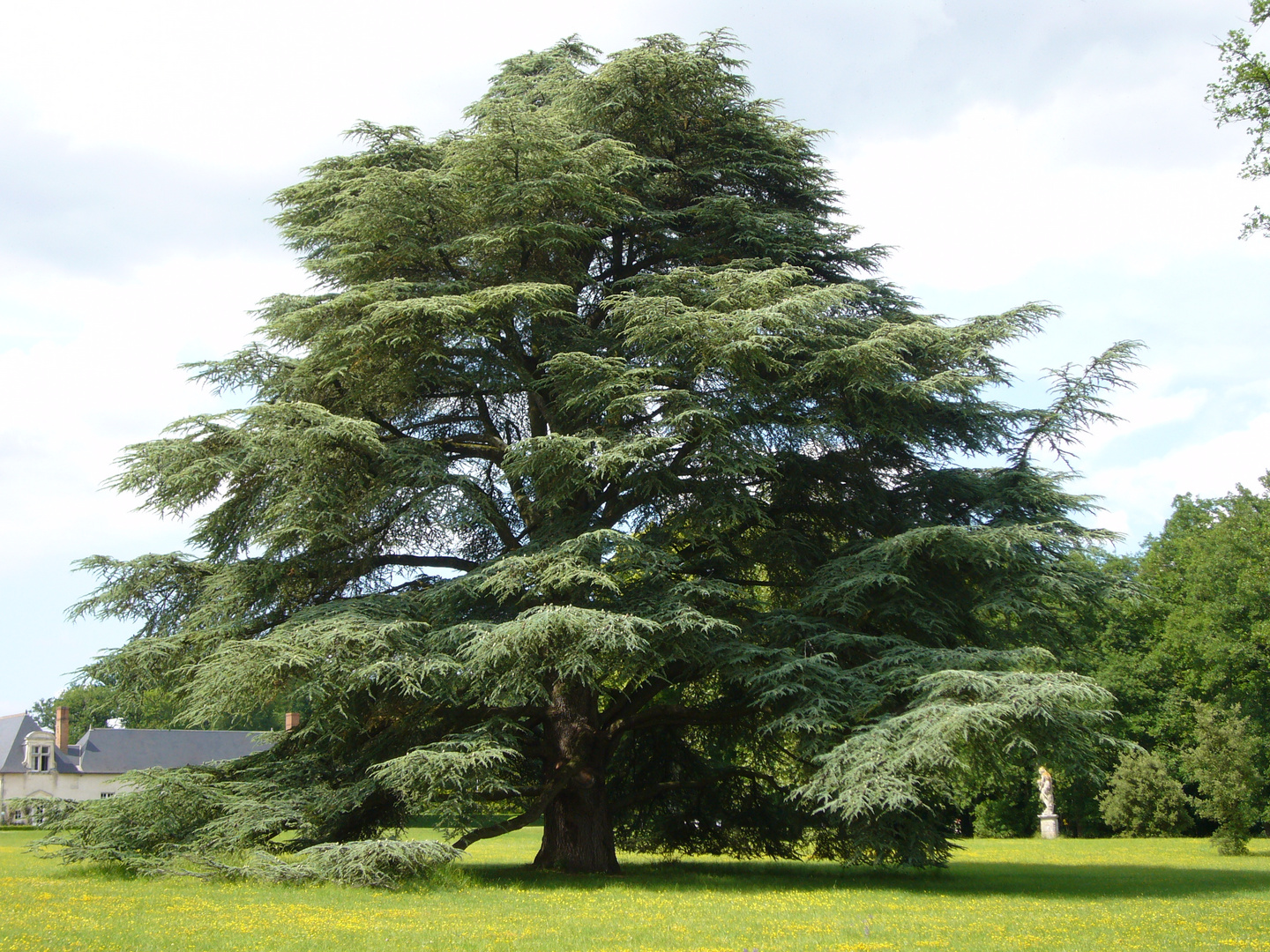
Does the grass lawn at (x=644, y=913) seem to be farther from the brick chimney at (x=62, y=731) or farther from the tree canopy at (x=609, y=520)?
the brick chimney at (x=62, y=731)

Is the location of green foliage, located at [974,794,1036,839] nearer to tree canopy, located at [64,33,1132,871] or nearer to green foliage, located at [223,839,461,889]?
tree canopy, located at [64,33,1132,871]

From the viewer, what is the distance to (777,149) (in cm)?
1714

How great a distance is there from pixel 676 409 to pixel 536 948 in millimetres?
7537

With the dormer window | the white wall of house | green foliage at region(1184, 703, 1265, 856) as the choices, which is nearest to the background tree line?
green foliage at region(1184, 703, 1265, 856)

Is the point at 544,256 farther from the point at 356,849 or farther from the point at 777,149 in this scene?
the point at 356,849

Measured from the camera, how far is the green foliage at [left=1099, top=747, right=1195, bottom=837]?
32094 mm

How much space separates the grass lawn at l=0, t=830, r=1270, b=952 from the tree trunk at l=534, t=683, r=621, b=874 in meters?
0.57

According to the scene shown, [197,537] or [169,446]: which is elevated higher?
[169,446]

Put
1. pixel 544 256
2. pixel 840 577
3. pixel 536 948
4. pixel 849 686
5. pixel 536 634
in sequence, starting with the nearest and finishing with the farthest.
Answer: pixel 536 948
pixel 536 634
pixel 849 686
pixel 840 577
pixel 544 256

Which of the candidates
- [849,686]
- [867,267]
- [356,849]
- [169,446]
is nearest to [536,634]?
[356,849]

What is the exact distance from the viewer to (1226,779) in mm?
22453

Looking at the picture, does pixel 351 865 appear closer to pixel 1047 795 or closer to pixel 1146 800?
pixel 1146 800

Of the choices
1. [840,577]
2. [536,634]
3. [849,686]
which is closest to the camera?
[536,634]

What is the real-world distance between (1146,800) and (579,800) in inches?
991
